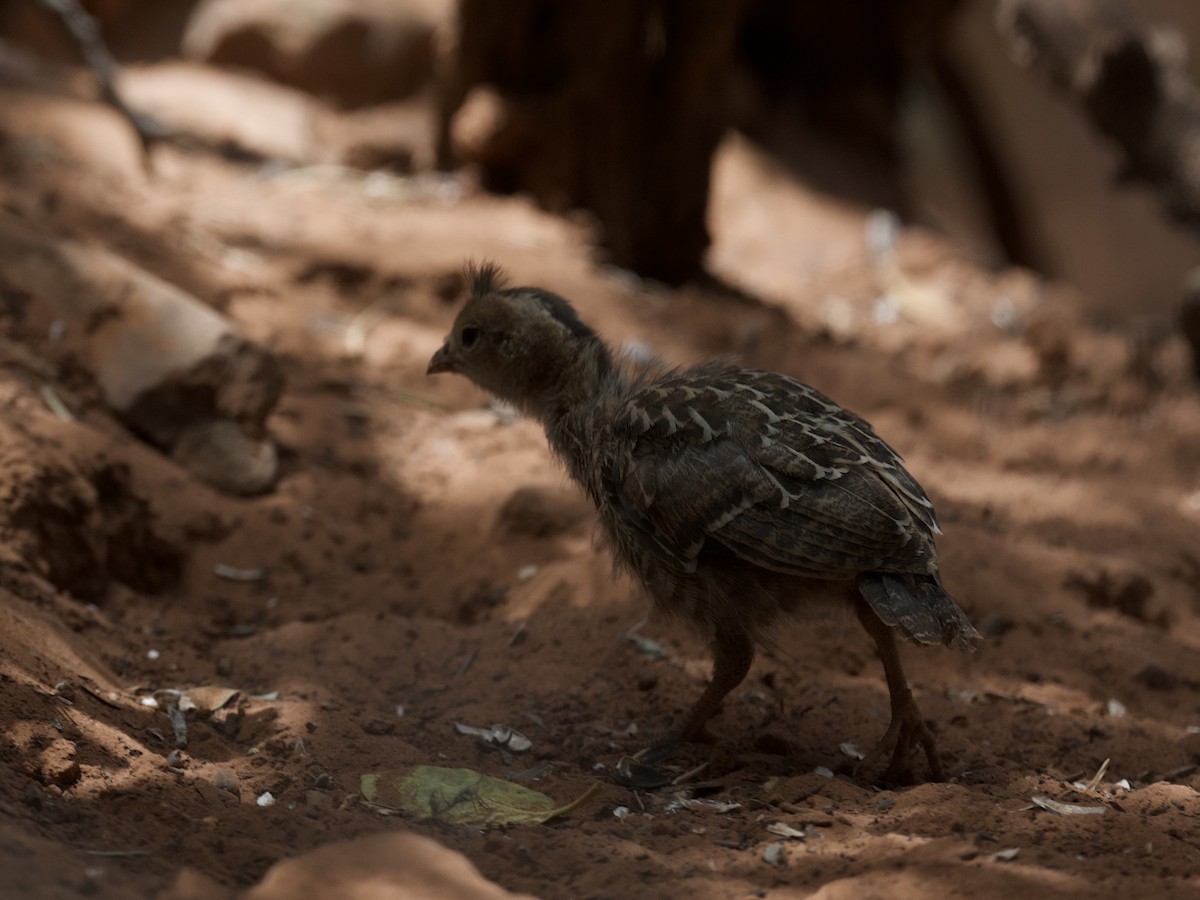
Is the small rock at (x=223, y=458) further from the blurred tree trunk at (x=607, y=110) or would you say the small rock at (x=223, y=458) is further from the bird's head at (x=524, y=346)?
the blurred tree trunk at (x=607, y=110)

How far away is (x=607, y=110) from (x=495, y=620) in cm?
545

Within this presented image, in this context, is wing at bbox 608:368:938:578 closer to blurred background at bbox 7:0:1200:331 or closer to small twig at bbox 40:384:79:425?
small twig at bbox 40:384:79:425

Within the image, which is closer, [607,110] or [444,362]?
[444,362]

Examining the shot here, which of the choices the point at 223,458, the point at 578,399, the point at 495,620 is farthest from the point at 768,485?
the point at 223,458

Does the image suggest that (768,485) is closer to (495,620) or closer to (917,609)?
(917,609)

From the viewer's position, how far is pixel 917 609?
375cm

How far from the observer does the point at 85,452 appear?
5051 millimetres

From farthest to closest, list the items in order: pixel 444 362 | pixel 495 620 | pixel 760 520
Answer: pixel 444 362, pixel 495 620, pixel 760 520

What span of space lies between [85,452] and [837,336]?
6.09 m

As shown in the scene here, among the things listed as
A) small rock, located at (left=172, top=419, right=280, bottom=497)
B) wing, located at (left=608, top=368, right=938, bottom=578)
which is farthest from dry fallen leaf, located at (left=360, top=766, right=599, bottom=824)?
small rock, located at (left=172, top=419, right=280, bottom=497)

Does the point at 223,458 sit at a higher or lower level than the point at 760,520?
lower

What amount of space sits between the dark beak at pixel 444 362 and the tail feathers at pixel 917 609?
2.05m

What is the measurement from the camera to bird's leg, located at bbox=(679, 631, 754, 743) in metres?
4.19

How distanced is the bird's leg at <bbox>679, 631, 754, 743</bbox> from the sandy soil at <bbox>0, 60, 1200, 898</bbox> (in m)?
0.21
